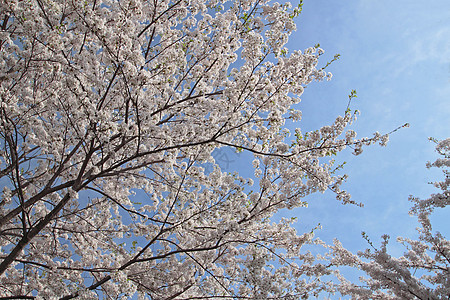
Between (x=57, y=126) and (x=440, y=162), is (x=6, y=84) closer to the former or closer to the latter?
(x=57, y=126)

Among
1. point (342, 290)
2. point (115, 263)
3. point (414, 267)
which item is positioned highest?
point (414, 267)

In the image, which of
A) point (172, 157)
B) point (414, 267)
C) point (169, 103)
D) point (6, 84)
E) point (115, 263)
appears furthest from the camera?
point (414, 267)

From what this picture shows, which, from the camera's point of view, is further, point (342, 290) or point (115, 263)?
point (342, 290)

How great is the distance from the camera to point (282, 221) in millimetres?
6562

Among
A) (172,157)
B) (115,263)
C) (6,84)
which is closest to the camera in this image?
(6,84)

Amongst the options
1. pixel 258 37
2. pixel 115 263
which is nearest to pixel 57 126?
pixel 115 263

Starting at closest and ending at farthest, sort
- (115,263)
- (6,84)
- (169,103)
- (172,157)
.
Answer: (6,84), (172,157), (169,103), (115,263)

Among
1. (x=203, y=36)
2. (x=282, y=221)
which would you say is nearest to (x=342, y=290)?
(x=282, y=221)

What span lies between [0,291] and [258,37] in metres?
8.42

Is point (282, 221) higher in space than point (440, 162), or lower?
lower

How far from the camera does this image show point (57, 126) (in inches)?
242

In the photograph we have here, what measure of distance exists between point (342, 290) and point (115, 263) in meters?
6.40

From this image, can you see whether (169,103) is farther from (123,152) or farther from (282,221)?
→ (282,221)

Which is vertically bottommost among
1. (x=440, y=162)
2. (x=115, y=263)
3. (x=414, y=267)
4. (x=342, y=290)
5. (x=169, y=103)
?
(x=115, y=263)
